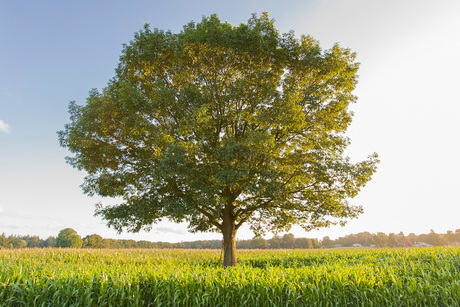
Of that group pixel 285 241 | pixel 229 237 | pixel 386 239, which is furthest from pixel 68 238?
pixel 386 239

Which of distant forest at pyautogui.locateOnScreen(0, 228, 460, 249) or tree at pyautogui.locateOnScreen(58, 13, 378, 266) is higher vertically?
tree at pyautogui.locateOnScreen(58, 13, 378, 266)

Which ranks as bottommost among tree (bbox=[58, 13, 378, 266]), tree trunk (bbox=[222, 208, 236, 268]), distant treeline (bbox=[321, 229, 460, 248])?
distant treeline (bbox=[321, 229, 460, 248])

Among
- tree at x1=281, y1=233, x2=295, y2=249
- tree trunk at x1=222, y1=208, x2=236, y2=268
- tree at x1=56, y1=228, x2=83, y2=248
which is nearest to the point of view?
tree trunk at x1=222, y1=208, x2=236, y2=268

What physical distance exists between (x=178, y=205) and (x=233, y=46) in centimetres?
984

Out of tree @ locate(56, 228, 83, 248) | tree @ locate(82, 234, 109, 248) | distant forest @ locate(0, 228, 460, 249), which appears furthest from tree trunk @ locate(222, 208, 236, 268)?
tree @ locate(82, 234, 109, 248)

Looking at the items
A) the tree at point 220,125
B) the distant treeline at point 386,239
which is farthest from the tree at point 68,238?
the distant treeline at point 386,239

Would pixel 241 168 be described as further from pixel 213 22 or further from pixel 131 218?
pixel 213 22

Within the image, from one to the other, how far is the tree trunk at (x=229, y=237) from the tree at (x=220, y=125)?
0.07 meters

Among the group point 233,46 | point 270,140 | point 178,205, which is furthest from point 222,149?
point 233,46

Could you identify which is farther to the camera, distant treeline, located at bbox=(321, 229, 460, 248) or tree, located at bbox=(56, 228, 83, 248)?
distant treeline, located at bbox=(321, 229, 460, 248)

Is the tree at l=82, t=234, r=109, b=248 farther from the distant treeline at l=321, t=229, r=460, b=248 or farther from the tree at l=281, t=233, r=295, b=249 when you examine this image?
the distant treeline at l=321, t=229, r=460, b=248

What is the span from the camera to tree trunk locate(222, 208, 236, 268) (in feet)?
54.5

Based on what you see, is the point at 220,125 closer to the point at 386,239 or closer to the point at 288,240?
the point at 288,240

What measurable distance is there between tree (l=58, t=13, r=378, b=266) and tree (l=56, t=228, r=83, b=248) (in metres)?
67.2
